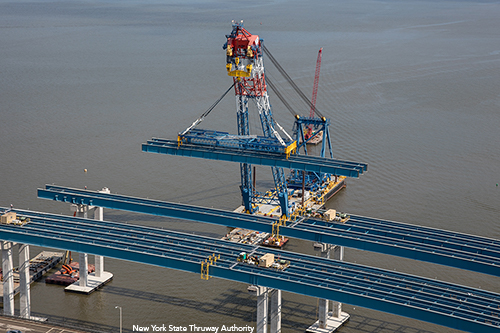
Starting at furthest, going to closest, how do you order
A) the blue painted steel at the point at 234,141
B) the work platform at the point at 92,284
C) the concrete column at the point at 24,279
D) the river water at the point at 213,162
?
1. the blue painted steel at the point at 234,141
2. the work platform at the point at 92,284
3. the river water at the point at 213,162
4. the concrete column at the point at 24,279

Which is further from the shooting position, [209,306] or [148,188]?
[148,188]

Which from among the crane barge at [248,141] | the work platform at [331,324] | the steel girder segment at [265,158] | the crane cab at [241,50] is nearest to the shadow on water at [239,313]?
the work platform at [331,324]

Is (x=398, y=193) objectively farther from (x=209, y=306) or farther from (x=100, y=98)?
(x=100, y=98)

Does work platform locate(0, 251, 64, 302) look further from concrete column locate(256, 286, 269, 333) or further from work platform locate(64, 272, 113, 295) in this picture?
concrete column locate(256, 286, 269, 333)

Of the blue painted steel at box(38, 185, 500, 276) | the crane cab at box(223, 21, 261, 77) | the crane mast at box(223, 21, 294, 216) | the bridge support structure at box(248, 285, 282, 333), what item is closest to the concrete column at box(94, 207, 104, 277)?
the blue painted steel at box(38, 185, 500, 276)

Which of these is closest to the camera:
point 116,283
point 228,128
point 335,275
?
point 335,275

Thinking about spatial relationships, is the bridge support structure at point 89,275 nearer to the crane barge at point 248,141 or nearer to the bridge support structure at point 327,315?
the crane barge at point 248,141

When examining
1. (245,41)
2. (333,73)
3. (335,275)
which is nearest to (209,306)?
(335,275)
